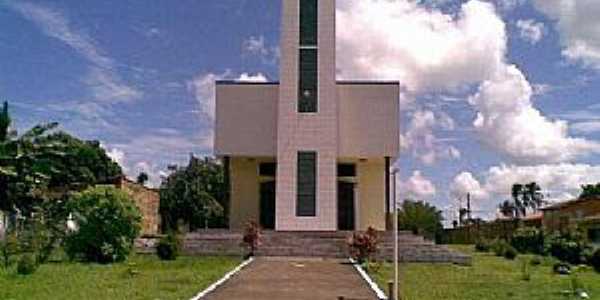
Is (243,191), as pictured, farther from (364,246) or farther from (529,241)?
(364,246)

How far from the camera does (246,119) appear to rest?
34.9 m

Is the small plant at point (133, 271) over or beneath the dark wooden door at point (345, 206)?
beneath

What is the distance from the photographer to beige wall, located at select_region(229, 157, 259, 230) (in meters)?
36.5

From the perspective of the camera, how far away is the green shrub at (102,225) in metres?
22.9

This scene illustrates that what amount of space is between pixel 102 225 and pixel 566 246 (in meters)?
17.9

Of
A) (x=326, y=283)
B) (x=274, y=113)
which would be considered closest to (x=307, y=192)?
(x=274, y=113)

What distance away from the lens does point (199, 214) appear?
56.3 m

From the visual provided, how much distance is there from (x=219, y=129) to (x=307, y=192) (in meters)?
5.23

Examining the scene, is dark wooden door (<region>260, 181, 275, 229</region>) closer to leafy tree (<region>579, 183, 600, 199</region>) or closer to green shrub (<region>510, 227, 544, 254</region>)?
green shrub (<region>510, 227, 544, 254</region>)

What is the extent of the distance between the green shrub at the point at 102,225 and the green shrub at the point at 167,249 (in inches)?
→ 60.5

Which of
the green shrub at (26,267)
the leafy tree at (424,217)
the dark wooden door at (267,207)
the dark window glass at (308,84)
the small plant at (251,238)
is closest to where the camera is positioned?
the green shrub at (26,267)

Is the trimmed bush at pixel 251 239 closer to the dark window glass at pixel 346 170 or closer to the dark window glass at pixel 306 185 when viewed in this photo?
the dark window glass at pixel 306 185

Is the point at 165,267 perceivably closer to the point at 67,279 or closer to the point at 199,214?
the point at 67,279

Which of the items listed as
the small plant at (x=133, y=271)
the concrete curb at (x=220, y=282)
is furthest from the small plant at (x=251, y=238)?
the small plant at (x=133, y=271)
